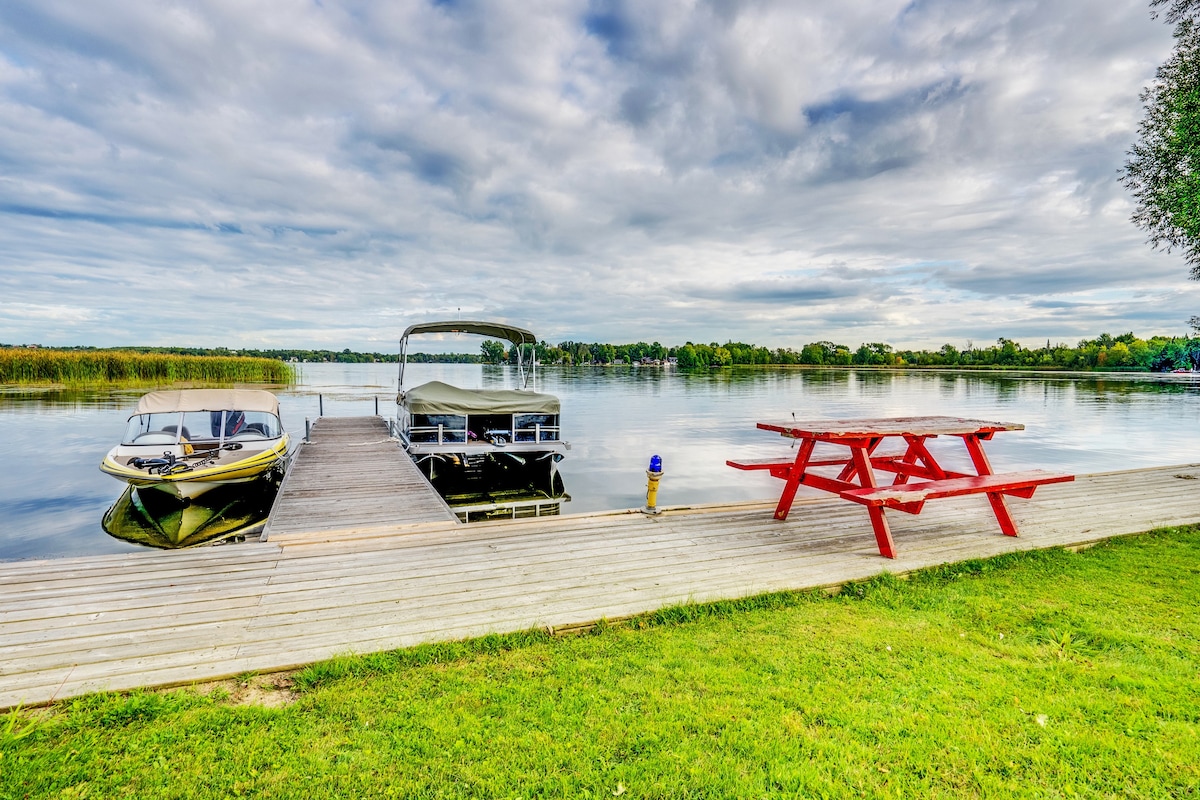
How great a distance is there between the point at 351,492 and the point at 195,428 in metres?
7.03

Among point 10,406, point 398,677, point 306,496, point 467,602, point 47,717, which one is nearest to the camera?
point 47,717

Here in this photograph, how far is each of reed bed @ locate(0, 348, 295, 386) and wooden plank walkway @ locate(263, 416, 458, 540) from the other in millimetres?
30151

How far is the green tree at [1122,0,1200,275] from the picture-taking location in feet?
27.5

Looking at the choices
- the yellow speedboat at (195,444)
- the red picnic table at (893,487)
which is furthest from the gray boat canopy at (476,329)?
the red picnic table at (893,487)

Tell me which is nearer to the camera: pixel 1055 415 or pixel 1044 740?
pixel 1044 740

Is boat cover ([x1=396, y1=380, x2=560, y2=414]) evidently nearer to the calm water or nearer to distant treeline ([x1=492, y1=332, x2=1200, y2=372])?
the calm water

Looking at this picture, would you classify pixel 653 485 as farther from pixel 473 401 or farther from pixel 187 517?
pixel 187 517

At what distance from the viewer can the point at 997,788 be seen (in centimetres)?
241

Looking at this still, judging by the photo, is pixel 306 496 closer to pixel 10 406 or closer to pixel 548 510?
pixel 548 510

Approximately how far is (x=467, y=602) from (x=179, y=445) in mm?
9101

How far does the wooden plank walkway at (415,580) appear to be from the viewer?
11.4ft

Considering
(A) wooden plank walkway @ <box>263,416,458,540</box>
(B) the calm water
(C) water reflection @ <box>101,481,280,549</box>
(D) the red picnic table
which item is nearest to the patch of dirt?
(A) wooden plank walkway @ <box>263,416,458,540</box>

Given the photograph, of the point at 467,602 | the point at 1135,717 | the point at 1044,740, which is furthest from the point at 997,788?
the point at 467,602

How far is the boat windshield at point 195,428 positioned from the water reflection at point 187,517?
3.44ft
